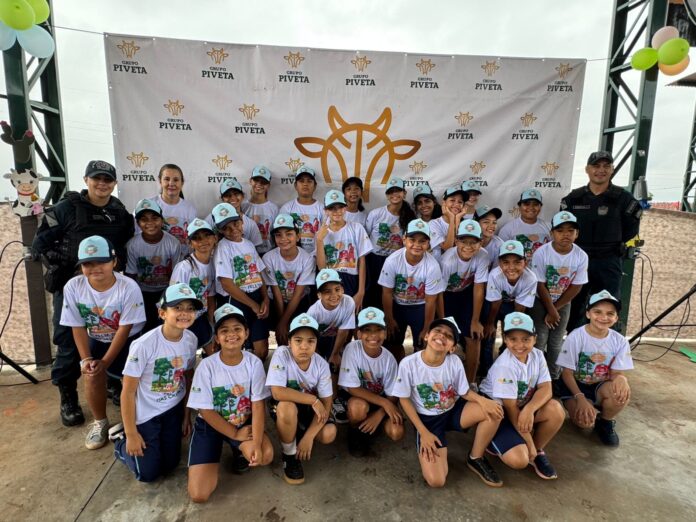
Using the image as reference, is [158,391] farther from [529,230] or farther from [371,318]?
[529,230]

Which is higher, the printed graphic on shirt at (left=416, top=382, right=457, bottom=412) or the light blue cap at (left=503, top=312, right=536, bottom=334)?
the light blue cap at (left=503, top=312, right=536, bottom=334)

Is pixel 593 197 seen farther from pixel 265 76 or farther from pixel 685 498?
pixel 265 76

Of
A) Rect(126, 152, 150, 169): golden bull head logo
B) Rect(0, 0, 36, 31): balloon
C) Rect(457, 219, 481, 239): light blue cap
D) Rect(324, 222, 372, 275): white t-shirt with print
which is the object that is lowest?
Rect(324, 222, 372, 275): white t-shirt with print

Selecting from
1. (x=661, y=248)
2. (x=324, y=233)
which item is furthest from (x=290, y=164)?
(x=661, y=248)

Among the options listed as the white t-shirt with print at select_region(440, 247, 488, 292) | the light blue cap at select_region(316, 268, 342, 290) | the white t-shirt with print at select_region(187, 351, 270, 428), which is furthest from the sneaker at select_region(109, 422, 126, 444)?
the white t-shirt with print at select_region(440, 247, 488, 292)

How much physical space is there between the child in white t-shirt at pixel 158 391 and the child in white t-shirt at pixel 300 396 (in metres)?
0.68

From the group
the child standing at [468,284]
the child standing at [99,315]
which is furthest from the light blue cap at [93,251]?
the child standing at [468,284]

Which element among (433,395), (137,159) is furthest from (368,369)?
(137,159)

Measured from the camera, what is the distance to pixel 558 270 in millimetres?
3695

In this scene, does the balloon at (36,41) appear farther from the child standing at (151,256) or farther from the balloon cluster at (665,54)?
the balloon cluster at (665,54)

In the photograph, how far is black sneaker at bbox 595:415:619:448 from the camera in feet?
10.0

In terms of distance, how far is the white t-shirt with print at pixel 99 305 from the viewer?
2.88 m

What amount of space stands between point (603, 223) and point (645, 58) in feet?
6.16

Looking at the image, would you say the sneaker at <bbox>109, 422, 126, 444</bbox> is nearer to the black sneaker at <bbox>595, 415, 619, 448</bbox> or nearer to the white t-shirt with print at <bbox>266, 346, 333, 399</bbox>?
the white t-shirt with print at <bbox>266, 346, 333, 399</bbox>
